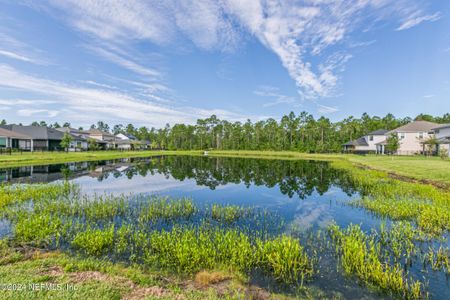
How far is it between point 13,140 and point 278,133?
75990 mm

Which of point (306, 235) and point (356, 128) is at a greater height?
point (356, 128)

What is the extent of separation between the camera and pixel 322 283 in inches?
245

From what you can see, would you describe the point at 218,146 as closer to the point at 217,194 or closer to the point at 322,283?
the point at 217,194

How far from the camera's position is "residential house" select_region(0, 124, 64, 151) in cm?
5399

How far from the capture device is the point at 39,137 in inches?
2147

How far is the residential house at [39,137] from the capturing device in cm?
5399

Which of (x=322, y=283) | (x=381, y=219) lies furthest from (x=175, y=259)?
(x=381, y=219)

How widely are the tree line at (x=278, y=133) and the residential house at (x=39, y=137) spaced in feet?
153

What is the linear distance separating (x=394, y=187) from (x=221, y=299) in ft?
59.4

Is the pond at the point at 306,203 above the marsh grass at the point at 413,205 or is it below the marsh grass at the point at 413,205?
below

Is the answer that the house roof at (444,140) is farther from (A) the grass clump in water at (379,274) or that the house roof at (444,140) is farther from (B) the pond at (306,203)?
(A) the grass clump in water at (379,274)

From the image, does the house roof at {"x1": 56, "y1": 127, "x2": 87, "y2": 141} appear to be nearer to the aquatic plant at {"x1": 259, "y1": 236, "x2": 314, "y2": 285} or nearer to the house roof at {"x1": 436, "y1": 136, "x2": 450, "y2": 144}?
the aquatic plant at {"x1": 259, "y1": 236, "x2": 314, "y2": 285}

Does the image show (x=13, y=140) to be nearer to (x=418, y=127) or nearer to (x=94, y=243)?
(x=94, y=243)

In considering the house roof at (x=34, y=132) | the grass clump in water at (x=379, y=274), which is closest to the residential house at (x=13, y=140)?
the house roof at (x=34, y=132)
